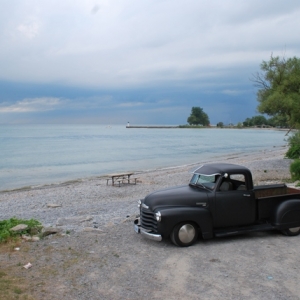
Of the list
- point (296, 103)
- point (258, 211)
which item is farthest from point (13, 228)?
point (296, 103)

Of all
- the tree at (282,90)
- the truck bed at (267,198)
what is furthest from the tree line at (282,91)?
the truck bed at (267,198)

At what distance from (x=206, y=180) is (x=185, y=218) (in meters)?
1.17

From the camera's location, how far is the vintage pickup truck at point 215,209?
783 centimetres

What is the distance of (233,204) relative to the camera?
818 centimetres

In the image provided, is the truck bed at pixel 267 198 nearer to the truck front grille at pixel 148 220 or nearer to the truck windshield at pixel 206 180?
the truck windshield at pixel 206 180

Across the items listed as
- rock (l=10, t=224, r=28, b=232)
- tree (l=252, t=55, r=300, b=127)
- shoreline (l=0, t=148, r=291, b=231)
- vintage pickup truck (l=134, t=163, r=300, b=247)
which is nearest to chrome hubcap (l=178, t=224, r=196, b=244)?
vintage pickup truck (l=134, t=163, r=300, b=247)

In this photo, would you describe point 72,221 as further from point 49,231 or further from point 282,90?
point 282,90

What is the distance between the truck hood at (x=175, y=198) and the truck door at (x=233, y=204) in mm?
371

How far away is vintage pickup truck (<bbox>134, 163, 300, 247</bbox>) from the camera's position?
25.7ft

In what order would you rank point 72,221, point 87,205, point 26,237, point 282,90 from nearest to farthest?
point 26,237
point 72,221
point 87,205
point 282,90

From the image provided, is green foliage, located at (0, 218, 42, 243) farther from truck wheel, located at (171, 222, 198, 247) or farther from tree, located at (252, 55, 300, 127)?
tree, located at (252, 55, 300, 127)

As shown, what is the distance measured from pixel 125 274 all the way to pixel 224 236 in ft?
9.20

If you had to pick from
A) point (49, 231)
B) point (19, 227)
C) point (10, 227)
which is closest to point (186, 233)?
point (49, 231)

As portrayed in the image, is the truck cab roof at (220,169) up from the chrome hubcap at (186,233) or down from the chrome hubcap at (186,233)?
up
